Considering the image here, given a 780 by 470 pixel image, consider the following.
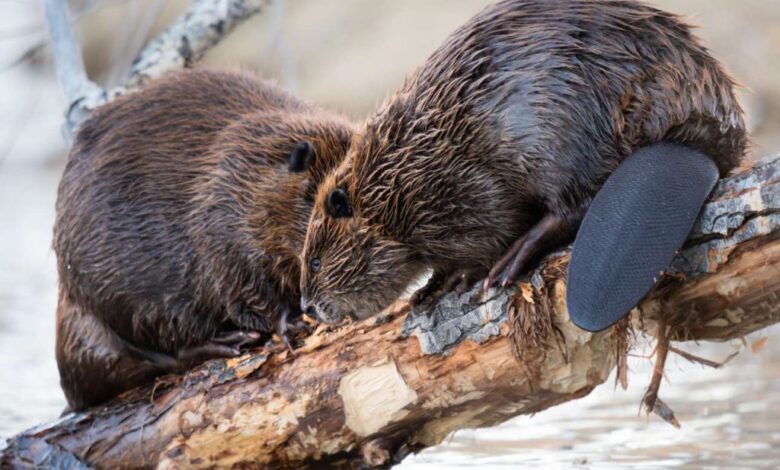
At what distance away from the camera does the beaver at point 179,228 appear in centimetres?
330

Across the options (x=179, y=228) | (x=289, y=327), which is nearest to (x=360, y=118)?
(x=179, y=228)

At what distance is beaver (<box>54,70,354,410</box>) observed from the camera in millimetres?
3299

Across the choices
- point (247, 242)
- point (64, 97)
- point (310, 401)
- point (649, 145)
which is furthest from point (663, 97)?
point (64, 97)

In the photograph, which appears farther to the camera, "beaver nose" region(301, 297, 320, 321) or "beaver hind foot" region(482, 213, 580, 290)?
"beaver nose" region(301, 297, 320, 321)

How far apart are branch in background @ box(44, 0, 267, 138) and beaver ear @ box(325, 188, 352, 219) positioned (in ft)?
5.73

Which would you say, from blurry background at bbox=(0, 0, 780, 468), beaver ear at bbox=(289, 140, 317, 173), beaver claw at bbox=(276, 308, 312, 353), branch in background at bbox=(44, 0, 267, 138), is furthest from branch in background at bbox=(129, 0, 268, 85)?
beaver claw at bbox=(276, 308, 312, 353)

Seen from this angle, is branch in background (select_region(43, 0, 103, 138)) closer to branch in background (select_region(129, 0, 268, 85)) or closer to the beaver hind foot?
branch in background (select_region(129, 0, 268, 85))

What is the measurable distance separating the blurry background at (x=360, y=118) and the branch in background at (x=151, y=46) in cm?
10

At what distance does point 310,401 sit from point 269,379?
0.60 feet

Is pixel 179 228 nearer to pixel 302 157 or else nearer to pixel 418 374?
pixel 302 157

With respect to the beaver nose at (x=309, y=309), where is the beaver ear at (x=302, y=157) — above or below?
above

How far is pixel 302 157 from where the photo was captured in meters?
3.25

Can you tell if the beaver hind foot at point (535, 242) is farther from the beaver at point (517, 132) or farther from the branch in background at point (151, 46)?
the branch in background at point (151, 46)

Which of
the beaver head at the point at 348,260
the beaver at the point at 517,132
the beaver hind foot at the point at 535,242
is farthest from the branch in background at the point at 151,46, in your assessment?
the beaver hind foot at the point at 535,242
